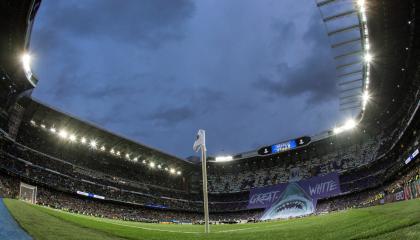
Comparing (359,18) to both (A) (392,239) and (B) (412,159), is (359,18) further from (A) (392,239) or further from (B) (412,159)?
(A) (392,239)

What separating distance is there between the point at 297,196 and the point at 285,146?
15.5 metres

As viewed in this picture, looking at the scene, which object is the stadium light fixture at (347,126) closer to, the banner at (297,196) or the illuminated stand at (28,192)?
the banner at (297,196)

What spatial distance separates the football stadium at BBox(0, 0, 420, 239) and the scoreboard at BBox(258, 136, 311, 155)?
27 centimetres

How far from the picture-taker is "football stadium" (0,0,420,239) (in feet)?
118

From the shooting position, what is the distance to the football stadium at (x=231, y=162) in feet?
118

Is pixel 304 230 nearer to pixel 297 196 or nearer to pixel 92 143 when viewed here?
pixel 92 143

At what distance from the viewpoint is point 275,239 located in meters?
10.8

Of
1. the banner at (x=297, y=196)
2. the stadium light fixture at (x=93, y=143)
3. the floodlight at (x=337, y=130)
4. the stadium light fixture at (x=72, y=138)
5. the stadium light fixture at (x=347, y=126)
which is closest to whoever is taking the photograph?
the stadium light fixture at (x=72, y=138)

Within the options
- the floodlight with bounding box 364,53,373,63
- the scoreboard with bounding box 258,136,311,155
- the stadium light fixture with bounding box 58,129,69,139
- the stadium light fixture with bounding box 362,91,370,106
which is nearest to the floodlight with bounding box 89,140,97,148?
the stadium light fixture with bounding box 58,129,69,139

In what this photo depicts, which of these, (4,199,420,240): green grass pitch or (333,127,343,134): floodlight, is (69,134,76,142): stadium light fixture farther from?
(333,127,343,134): floodlight

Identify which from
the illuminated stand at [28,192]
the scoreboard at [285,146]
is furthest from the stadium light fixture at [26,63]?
the scoreboard at [285,146]

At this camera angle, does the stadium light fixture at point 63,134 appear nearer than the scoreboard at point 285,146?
Yes

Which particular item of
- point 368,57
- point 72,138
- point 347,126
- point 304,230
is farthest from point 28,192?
point 347,126

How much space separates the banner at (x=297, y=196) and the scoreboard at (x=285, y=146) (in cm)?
967
